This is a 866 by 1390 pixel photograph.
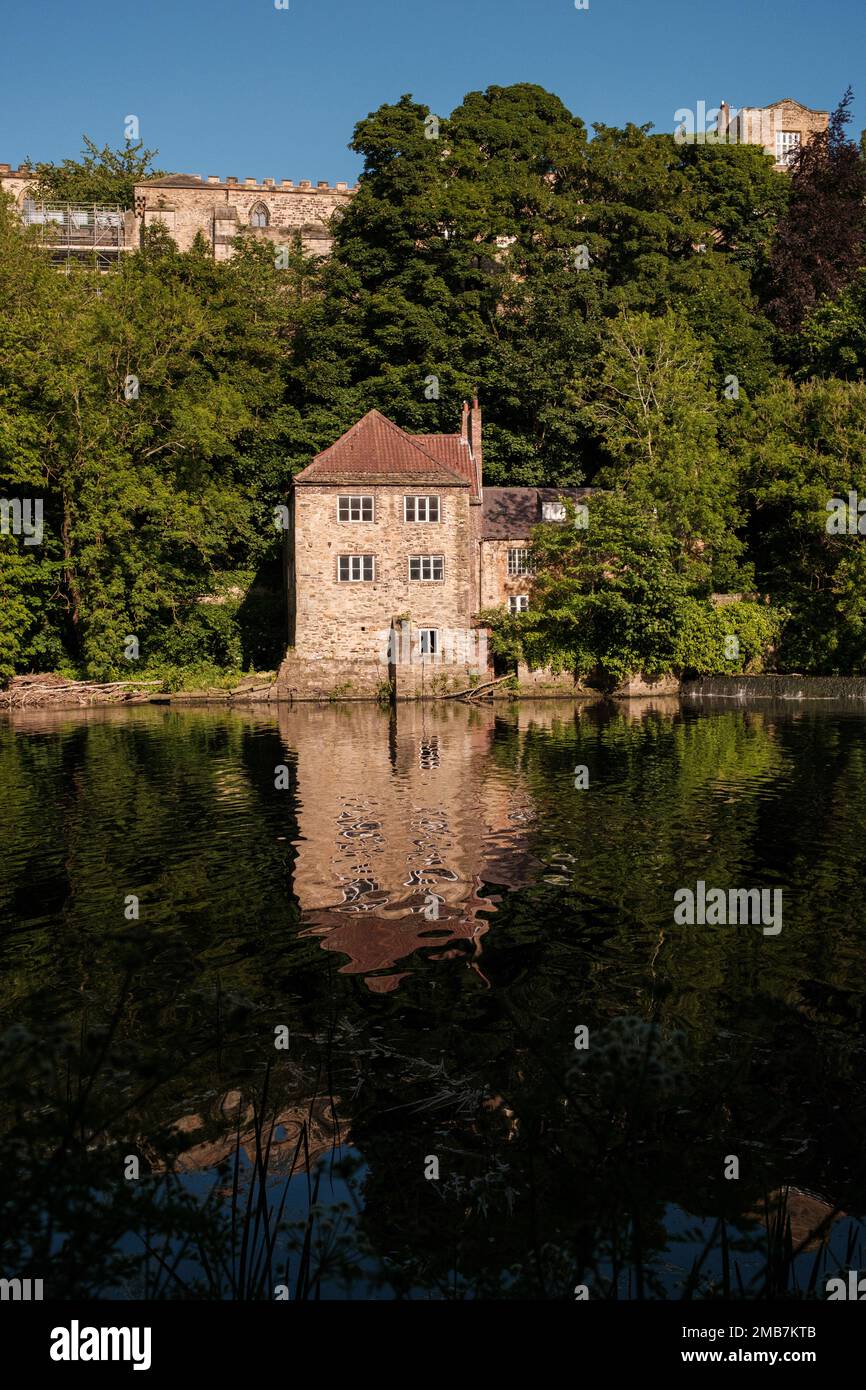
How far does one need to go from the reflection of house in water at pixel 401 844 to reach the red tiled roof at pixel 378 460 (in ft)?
56.2

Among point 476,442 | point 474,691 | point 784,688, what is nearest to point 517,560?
point 476,442

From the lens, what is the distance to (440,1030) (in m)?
8.98

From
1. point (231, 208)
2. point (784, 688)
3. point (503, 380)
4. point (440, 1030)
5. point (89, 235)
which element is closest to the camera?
point (440, 1030)

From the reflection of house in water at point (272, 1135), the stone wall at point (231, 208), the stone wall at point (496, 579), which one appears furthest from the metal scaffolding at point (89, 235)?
the reflection of house in water at point (272, 1135)

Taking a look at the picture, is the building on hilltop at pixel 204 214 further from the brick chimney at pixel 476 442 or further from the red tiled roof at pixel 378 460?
the red tiled roof at pixel 378 460

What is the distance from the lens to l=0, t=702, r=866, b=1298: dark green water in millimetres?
4902

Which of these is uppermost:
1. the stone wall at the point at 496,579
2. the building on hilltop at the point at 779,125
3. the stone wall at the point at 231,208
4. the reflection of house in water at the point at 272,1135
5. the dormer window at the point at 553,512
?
the building on hilltop at the point at 779,125

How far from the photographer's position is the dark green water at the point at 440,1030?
490cm

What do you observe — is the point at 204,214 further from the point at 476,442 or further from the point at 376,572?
the point at 376,572

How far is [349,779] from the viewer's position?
72.0 ft

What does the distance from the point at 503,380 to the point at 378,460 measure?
11.8 m

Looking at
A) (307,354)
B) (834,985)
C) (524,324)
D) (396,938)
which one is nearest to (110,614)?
(307,354)
